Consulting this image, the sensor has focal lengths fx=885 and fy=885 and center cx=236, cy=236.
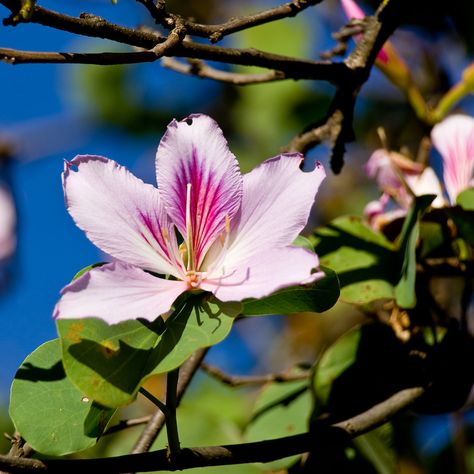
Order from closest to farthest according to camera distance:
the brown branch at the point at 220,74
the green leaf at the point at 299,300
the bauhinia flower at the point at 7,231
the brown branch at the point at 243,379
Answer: the green leaf at the point at 299,300, the brown branch at the point at 220,74, the brown branch at the point at 243,379, the bauhinia flower at the point at 7,231

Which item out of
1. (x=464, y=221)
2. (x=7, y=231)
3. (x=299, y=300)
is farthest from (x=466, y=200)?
(x=7, y=231)

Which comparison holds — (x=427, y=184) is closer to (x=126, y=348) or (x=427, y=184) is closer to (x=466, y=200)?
(x=466, y=200)

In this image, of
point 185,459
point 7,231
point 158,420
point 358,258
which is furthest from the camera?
point 7,231

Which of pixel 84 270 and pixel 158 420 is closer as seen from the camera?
pixel 84 270

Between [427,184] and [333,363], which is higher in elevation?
[427,184]

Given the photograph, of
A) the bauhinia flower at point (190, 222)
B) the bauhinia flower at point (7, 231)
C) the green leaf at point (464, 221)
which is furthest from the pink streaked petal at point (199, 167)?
the bauhinia flower at point (7, 231)

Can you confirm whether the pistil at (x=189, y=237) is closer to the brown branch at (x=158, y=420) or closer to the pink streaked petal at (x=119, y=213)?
the pink streaked petal at (x=119, y=213)

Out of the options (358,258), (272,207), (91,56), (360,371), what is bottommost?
(360,371)

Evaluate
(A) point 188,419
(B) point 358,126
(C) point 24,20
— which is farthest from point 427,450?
(C) point 24,20
